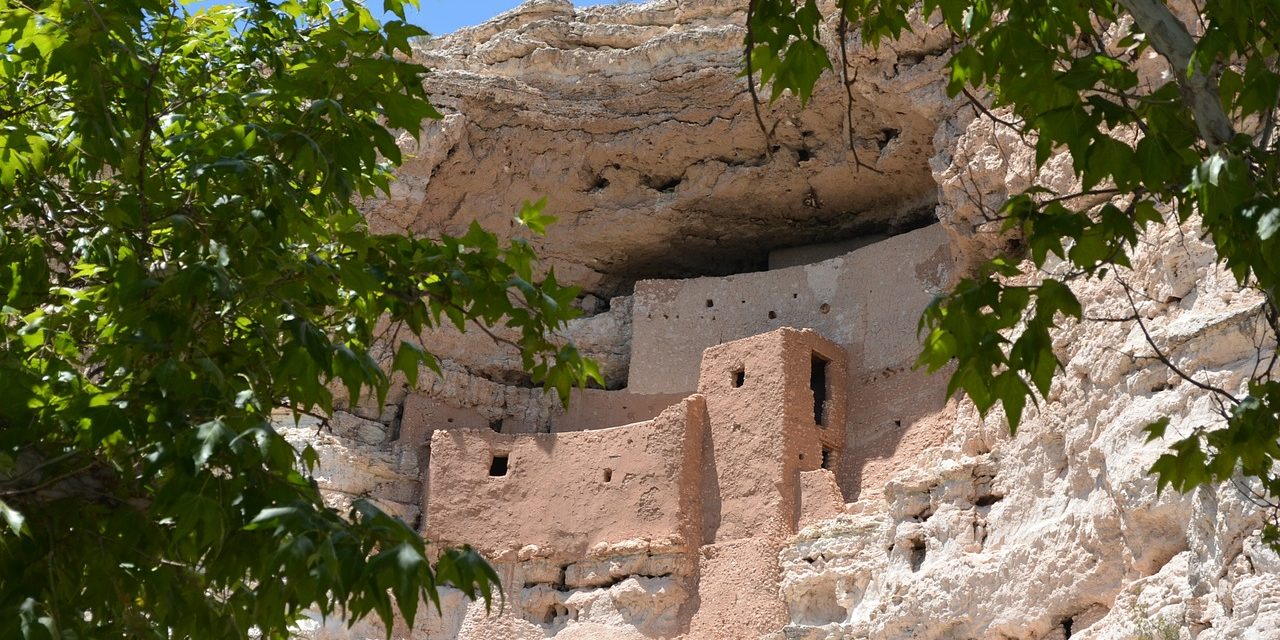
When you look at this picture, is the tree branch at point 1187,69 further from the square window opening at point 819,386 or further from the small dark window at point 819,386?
the small dark window at point 819,386

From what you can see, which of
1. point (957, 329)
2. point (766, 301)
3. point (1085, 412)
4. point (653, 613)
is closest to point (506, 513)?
point (653, 613)

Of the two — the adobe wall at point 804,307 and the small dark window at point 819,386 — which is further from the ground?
the adobe wall at point 804,307

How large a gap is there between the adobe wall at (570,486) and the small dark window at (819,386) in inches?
48.5

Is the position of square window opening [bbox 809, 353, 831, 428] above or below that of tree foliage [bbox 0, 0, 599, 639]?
above

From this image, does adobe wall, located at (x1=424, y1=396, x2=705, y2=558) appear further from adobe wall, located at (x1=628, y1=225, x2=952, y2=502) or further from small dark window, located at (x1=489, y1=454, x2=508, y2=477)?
adobe wall, located at (x1=628, y1=225, x2=952, y2=502)

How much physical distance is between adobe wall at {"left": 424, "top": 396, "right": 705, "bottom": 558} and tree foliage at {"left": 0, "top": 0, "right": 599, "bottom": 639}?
10.1 meters

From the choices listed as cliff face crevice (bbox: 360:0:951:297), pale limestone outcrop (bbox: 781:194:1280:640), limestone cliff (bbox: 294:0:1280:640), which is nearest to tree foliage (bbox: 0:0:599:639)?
pale limestone outcrop (bbox: 781:194:1280:640)

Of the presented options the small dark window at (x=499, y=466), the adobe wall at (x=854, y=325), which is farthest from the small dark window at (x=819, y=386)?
the small dark window at (x=499, y=466)

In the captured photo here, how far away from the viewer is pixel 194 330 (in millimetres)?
4453

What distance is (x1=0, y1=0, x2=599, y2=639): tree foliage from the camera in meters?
3.76

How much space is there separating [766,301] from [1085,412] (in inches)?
224

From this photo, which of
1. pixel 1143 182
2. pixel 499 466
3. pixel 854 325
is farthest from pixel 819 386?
pixel 1143 182

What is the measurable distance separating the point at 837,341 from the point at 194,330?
12790 millimetres

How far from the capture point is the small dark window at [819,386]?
52.9 feet
